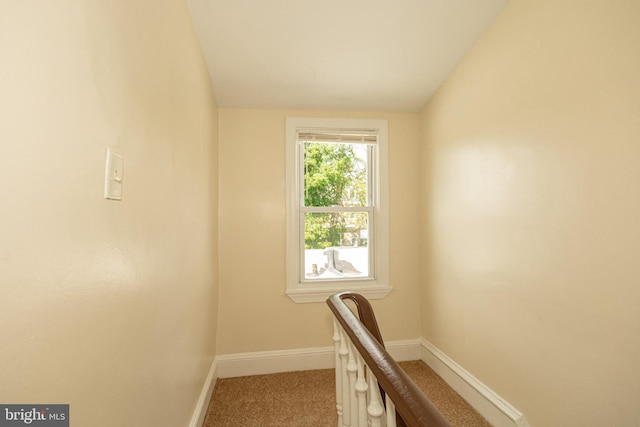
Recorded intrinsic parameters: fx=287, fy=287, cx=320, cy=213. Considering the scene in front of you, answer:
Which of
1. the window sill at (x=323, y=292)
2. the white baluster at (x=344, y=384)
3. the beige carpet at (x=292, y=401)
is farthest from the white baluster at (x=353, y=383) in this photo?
the window sill at (x=323, y=292)

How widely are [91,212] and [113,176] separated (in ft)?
0.38

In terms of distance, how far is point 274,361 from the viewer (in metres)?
2.34

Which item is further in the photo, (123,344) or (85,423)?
(123,344)

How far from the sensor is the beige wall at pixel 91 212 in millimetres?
440

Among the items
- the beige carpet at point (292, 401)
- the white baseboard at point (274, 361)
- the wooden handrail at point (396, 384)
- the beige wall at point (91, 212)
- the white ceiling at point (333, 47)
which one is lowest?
the beige carpet at point (292, 401)

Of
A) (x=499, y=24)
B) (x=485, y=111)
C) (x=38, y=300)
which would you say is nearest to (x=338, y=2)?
(x=499, y=24)

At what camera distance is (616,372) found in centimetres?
110

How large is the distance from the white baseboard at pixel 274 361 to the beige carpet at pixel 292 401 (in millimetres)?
44

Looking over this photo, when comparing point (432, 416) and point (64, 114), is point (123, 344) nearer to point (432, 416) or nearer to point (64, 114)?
point (64, 114)

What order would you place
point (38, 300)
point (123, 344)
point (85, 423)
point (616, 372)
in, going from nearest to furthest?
1. point (38, 300)
2. point (85, 423)
3. point (123, 344)
4. point (616, 372)

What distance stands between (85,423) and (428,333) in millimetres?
2402

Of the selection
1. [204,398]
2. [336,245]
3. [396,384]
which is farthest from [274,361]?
[396,384]

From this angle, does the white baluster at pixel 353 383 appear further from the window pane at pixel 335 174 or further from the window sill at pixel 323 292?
the window pane at pixel 335 174

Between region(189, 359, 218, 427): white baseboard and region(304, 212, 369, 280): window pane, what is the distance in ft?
3.25
